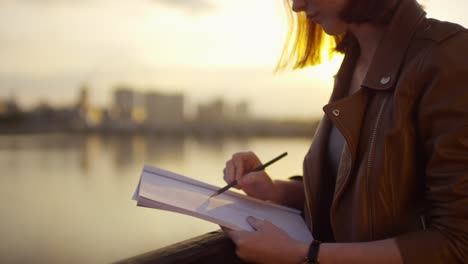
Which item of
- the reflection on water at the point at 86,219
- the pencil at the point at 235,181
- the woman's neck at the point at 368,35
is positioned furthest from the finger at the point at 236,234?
the reflection on water at the point at 86,219

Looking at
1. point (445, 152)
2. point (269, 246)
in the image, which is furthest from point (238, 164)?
point (445, 152)

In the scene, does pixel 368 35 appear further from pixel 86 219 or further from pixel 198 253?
pixel 86 219

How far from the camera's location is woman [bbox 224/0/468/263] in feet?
→ 2.19

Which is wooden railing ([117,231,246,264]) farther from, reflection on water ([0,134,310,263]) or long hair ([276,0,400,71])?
reflection on water ([0,134,310,263])

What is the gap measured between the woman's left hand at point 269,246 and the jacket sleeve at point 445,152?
144 mm

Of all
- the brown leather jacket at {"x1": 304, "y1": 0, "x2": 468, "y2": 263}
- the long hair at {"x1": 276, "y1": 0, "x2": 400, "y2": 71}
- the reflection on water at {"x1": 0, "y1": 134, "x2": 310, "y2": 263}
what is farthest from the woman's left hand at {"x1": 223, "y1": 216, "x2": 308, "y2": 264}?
the reflection on water at {"x1": 0, "y1": 134, "x2": 310, "y2": 263}

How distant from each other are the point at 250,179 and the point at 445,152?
46 centimetres

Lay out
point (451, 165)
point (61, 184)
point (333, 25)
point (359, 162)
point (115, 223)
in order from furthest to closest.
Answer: point (61, 184)
point (115, 223)
point (333, 25)
point (359, 162)
point (451, 165)

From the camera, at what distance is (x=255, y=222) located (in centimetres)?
76

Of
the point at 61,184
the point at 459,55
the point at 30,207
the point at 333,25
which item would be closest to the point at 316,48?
the point at 333,25

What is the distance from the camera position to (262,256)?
72 cm

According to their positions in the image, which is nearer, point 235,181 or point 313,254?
point 313,254

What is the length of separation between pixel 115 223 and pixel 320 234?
5.17 meters

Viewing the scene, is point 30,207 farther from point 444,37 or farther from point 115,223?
point 444,37
